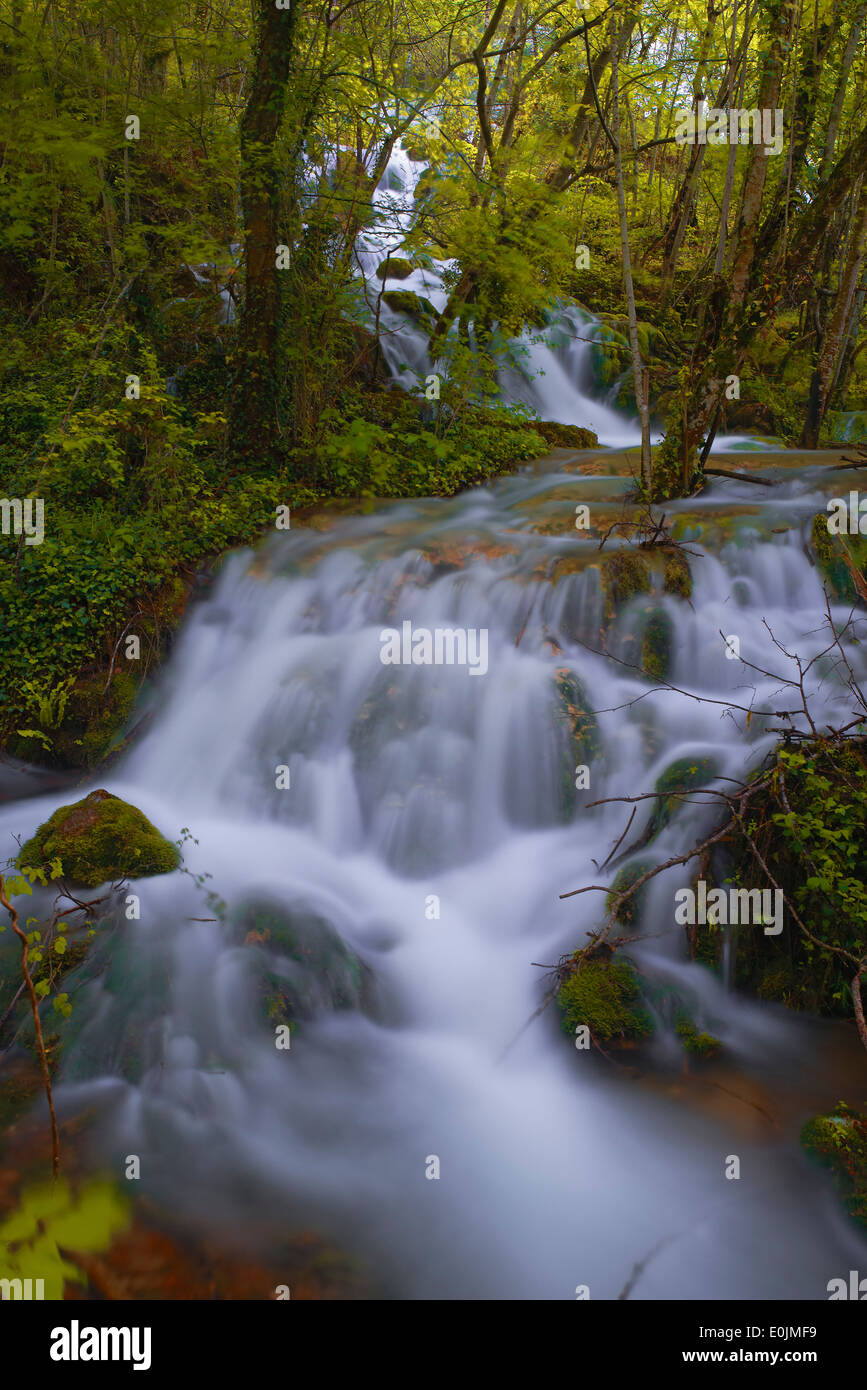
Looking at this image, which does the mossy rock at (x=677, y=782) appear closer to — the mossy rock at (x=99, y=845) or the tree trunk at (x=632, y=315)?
the mossy rock at (x=99, y=845)

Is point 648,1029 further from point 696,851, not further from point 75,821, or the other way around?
point 75,821

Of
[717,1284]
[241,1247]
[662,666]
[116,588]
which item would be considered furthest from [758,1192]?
[116,588]

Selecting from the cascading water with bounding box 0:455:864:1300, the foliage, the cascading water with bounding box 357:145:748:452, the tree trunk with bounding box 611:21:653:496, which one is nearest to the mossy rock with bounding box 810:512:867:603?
the cascading water with bounding box 0:455:864:1300

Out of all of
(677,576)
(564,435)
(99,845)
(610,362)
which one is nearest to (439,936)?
(99,845)

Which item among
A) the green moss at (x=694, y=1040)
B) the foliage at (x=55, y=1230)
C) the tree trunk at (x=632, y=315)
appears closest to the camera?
the foliage at (x=55, y=1230)

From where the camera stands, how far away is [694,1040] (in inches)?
160

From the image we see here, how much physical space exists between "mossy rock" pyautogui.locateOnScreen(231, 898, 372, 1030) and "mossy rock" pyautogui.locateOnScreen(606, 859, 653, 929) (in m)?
1.44

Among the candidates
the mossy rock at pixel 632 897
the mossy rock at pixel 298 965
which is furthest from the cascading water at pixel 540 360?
the mossy rock at pixel 298 965

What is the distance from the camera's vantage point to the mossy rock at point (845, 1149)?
337cm

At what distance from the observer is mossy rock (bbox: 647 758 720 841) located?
486 centimetres

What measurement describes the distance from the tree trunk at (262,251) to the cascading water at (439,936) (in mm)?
1800

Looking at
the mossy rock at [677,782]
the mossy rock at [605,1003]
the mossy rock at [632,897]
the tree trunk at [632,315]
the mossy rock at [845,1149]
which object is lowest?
the mossy rock at [845,1149]

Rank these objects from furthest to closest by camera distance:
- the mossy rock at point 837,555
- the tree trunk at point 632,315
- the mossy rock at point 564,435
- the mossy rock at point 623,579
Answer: the mossy rock at point 564,435
the tree trunk at point 632,315
the mossy rock at point 837,555
the mossy rock at point 623,579

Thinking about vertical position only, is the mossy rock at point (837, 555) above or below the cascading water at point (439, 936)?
above
